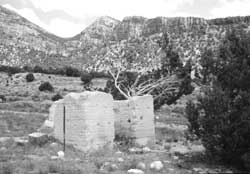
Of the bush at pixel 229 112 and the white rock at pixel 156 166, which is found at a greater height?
the bush at pixel 229 112

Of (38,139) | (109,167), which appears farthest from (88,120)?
(109,167)

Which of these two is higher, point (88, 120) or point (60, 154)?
point (88, 120)

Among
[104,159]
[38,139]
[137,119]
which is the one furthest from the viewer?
[137,119]

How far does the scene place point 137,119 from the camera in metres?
14.6

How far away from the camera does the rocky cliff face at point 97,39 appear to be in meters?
50.7

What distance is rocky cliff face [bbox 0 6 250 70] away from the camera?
50.7 metres

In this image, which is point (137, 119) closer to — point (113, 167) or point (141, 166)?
point (141, 166)

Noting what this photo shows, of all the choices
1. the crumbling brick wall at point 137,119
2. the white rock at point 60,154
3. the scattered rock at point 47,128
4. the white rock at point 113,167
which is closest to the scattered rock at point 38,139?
the white rock at point 60,154

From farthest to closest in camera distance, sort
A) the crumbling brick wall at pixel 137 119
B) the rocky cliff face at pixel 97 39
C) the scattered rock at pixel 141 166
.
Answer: the rocky cliff face at pixel 97 39 → the crumbling brick wall at pixel 137 119 → the scattered rock at pixel 141 166

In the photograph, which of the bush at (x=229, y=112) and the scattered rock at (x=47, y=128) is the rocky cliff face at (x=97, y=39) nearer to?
the scattered rock at (x=47, y=128)

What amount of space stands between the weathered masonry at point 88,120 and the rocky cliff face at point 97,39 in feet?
103

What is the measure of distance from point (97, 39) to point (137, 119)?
81.4 meters

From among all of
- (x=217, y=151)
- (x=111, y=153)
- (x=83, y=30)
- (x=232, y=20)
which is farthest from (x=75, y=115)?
(x=83, y=30)

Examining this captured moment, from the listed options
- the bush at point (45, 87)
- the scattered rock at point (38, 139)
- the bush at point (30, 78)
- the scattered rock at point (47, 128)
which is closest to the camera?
the scattered rock at point (38, 139)
